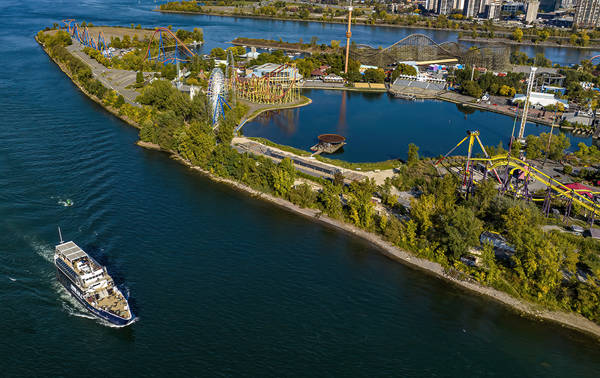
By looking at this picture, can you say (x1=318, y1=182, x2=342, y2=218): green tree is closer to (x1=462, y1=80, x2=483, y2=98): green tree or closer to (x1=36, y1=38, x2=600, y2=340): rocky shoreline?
(x1=36, y1=38, x2=600, y2=340): rocky shoreline

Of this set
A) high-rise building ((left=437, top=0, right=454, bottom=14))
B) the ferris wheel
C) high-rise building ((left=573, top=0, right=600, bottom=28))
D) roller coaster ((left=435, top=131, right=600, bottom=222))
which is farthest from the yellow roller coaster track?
high-rise building ((left=437, top=0, right=454, bottom=14))

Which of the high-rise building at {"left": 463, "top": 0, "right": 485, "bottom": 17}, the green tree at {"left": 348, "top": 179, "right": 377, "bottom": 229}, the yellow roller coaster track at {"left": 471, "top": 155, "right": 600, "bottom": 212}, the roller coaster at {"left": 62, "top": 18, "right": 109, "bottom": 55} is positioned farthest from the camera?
the high-rise building at {"left": 463, "top": 0, "right": 485, "bottom": 17}

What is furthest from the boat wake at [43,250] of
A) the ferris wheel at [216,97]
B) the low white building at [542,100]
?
the low white building at [542,100]

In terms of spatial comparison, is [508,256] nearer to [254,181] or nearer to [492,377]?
[492,377]

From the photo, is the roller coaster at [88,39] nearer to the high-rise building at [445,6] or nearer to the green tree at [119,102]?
the green tree at [119,102]

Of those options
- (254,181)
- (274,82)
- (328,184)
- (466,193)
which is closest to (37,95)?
(274,82)

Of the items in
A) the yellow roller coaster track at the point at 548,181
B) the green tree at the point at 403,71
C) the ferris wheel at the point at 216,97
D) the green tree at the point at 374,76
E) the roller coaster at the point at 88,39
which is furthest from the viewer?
the roller coaster at the point at 88,39

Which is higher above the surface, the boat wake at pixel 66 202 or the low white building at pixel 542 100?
the low white building at pixel 542 100
